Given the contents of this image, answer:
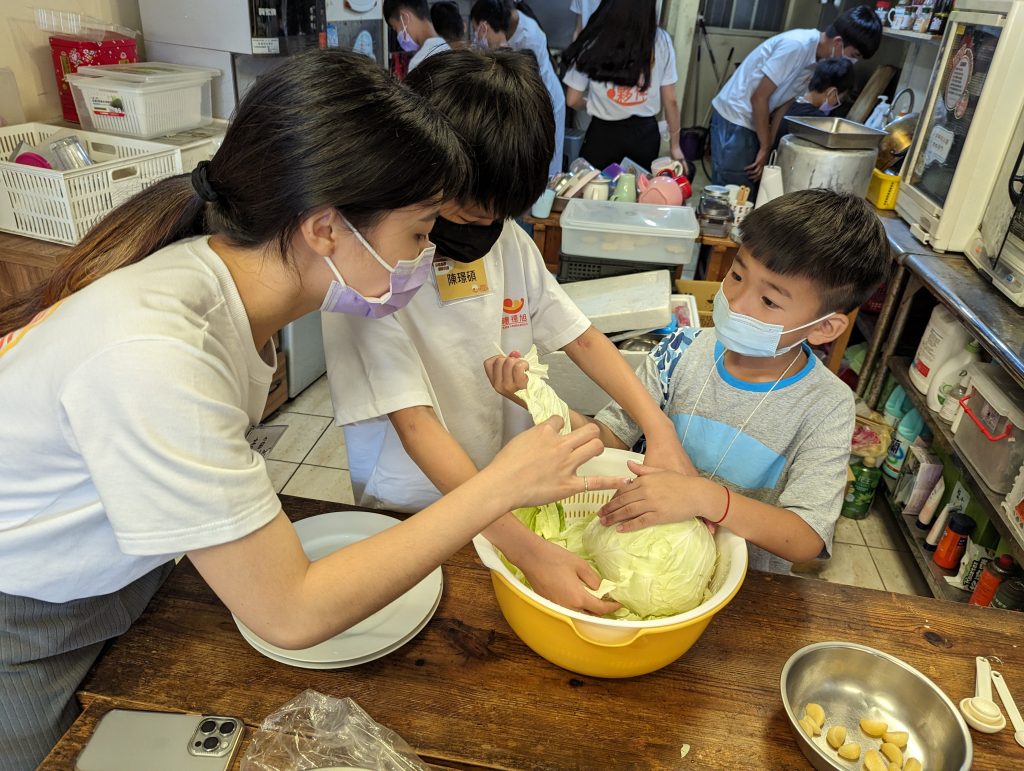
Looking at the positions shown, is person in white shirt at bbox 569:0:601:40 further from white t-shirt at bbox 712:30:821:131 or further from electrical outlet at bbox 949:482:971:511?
electrical outlet at bbox 949:482:971:511

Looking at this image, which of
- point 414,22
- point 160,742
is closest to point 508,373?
point 160,742

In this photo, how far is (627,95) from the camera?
4527 mm

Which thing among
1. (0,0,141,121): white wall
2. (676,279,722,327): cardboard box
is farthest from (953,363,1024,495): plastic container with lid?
(0,0,141,121): white wall

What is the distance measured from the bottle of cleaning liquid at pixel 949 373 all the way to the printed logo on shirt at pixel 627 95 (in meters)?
2.73

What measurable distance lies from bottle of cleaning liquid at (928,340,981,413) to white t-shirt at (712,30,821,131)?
2931mm

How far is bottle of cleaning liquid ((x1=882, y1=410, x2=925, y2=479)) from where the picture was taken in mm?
2885

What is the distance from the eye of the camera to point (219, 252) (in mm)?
991

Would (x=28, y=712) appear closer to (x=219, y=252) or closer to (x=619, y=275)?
(x=219, y=252)

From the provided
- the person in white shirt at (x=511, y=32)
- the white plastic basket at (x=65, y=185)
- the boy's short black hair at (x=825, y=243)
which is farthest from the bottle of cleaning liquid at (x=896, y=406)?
the white plastic basket at (x=65, y=185)

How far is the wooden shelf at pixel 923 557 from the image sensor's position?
7.89 feet

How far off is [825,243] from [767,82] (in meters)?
4.05

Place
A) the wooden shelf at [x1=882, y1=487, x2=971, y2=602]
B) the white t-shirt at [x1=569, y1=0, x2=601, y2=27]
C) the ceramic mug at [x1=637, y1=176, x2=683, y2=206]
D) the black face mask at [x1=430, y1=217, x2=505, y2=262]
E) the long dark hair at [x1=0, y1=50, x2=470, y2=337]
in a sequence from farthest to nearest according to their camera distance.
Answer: the white t-shirt at [x1=569, y1=0, x2=601, y2=27], the ceramic mug at [x1=637, y1=176, x2=683, y2=206], the wooden shelf at [x1=882, y1=487, x2=971, y2=602], the black face mask at [x1=430, y1=217, x2=505, y2=262], the long dark hair at [x1=0, y1=50, x2=470, y2=337]

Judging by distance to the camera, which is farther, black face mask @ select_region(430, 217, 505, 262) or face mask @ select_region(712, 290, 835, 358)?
face mask @ select_region(712, 290, 835, 358)

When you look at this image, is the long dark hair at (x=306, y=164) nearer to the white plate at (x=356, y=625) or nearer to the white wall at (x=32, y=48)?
the white plate at (x=356, y=625)
